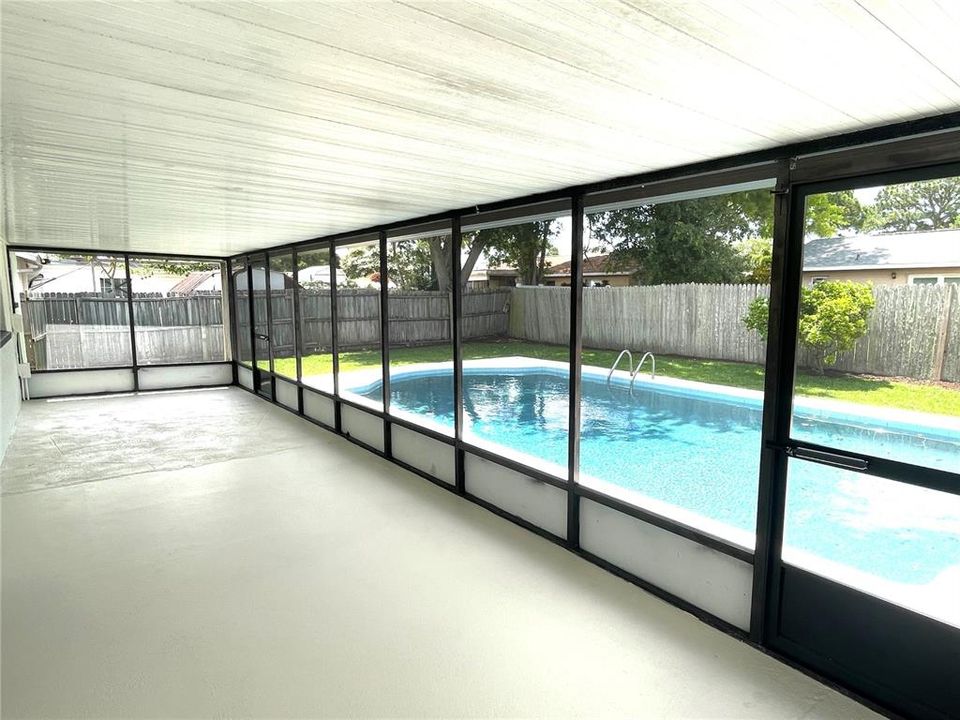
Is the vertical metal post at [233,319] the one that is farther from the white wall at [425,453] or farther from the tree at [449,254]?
the tree at [449,254]

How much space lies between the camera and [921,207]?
8344 millimetres

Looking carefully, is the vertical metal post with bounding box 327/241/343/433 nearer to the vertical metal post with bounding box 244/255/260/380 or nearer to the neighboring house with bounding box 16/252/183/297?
the vertical metal post with bounding box 244/255/260/380

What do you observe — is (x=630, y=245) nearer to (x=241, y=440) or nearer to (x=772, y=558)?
(x=241, y=440)

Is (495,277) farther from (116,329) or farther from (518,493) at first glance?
(518,493)

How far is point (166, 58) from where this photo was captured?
146cm

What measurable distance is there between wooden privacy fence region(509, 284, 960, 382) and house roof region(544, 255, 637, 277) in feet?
5.71

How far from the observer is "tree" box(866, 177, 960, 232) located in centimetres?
784

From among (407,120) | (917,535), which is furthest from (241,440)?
(917,535)

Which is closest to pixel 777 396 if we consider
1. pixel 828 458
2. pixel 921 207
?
pixel 828 458

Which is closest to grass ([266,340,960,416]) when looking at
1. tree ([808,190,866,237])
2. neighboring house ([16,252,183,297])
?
tree ([808,190,866,237])

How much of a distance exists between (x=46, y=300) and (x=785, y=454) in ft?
36.4

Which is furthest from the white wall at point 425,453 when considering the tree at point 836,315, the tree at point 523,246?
the tree at point 523,246

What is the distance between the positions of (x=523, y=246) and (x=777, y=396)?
14.3 metres

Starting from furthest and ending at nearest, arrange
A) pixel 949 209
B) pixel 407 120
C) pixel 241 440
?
pixel 949 209 → pixel 241 440 → pixel 407 120
